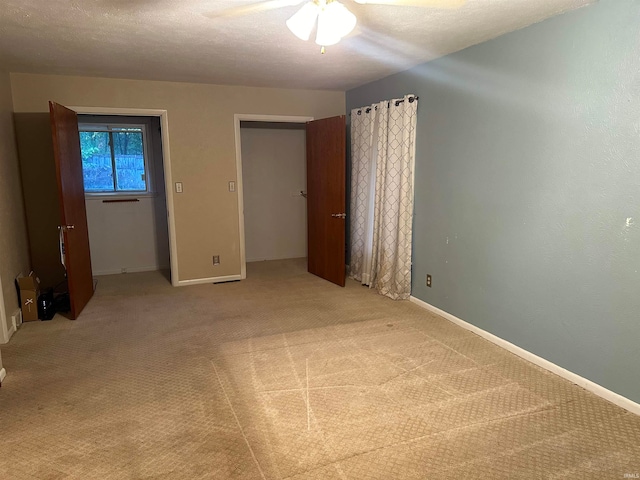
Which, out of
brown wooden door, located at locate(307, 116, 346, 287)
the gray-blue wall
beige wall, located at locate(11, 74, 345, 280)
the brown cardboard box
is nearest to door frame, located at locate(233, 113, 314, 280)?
beige wall, located at locate(11, 74, 345, 280)

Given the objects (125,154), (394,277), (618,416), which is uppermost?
(125,154)

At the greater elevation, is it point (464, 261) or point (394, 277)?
point (464, 261)

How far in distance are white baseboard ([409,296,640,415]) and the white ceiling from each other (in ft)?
7.25

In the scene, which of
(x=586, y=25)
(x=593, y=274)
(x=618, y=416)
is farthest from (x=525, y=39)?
(x=618, y=416)

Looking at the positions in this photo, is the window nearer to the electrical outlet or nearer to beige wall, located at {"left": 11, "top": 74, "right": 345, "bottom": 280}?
beige wall, located at {"left": 11, "top": 74, "right": 345, "bottom": 280}

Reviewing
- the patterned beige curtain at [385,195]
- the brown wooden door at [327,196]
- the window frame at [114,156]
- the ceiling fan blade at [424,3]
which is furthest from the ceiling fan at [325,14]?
the window frame at [114,156]

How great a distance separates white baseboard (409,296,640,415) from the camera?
2.31m

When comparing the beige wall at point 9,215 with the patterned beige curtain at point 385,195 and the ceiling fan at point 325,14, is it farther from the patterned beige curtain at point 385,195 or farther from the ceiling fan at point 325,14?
the patterned beige curtain at point 385,195

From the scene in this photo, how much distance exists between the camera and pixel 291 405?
235cm

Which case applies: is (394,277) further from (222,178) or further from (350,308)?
(222,178)

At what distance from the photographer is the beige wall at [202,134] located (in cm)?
429

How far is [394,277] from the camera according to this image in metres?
4.25

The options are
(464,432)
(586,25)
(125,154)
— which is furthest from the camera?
(125,154)

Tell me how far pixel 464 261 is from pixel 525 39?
1678mm
